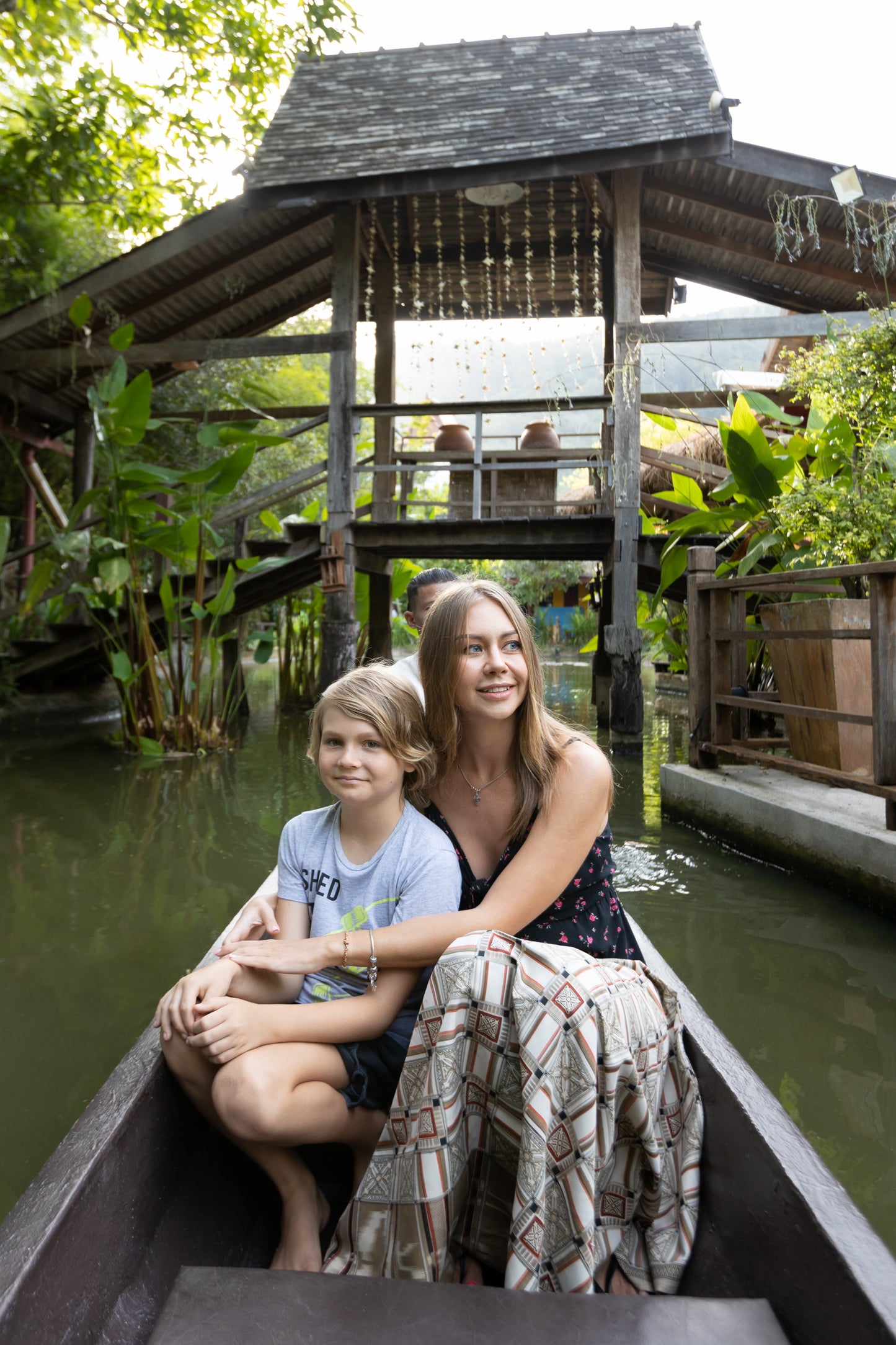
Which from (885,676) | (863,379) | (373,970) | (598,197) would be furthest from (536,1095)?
(598,197)

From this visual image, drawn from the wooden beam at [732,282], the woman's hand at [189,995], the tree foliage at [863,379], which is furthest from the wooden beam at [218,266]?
the woman's hand at [189,995]

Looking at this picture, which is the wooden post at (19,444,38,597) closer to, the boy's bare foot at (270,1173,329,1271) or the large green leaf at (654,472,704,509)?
the large green leaf at (654,472,704,509)

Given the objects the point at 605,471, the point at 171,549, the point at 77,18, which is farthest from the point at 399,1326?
the point at 77,18

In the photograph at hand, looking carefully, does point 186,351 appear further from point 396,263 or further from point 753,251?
point 753,251

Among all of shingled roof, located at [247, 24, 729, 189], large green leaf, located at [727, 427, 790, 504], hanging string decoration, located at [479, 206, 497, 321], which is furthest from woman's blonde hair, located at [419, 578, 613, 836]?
hanging string decoration, located at [479, 206, 497, 321]

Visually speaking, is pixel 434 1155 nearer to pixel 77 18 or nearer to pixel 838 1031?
pixel 838 1031

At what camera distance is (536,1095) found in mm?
1271

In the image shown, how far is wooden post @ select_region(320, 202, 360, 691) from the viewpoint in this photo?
24.7 feet

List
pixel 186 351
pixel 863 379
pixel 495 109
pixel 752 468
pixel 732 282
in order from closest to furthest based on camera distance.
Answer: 1. pixel 863 379
2. pixel 752 468
3. pixel 495 109
4. pixel 186 351
5. pixel 732 282

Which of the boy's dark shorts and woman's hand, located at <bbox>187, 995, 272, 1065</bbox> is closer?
woman's hand, located at <bbox>187, 995, 272, 1065</bbox>

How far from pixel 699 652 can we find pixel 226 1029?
3991 millimetres

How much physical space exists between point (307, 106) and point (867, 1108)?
895 centimetres

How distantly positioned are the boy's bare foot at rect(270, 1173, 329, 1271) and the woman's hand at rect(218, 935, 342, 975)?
1.09 feet

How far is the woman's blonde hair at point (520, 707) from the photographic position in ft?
5.58
